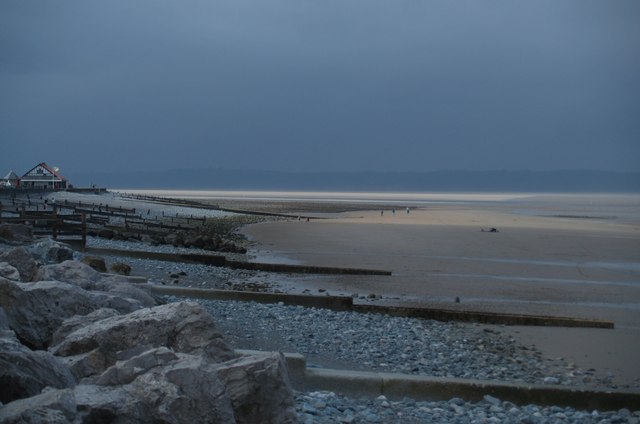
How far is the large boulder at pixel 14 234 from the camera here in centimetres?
1861

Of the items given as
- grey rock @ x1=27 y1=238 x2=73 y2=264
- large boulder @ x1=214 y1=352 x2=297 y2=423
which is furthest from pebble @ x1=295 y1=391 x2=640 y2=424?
grey rock @ x1=27 y1=238 x2=73 y2=264

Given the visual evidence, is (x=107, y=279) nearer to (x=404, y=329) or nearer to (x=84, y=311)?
(x=84, y=311)

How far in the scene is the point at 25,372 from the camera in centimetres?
471

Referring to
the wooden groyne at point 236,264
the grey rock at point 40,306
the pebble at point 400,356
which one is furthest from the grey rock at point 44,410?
the wooden groyne at point 236,264

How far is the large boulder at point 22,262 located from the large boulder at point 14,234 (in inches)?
322

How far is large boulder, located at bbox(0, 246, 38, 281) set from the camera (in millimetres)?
10555

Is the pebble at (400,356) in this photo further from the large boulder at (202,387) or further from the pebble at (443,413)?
the large boulder at (202,387)

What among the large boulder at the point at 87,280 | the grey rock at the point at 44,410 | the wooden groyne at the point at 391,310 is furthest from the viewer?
the wooden groyne at the point at 391,310

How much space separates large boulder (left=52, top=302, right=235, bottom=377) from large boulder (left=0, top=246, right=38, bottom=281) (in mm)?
4630

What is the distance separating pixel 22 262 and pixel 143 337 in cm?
548

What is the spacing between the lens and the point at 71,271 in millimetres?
10250

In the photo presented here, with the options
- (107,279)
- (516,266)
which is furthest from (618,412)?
(516,266)

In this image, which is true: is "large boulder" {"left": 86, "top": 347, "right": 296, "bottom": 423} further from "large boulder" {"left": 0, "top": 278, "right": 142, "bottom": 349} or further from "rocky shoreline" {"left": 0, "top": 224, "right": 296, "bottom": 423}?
"large boulder" {"left": 0, "top": 278, "right": 142, "bottom": 349}

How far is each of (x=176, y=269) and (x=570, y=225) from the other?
38.6 meters
